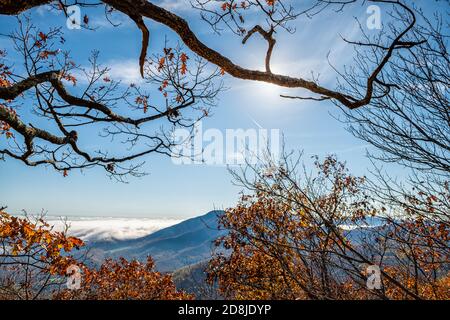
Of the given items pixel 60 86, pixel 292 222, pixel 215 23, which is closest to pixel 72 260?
pixel 60 86

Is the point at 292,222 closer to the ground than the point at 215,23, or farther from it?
closer to the ground

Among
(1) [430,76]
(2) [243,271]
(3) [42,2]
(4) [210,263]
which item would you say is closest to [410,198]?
(1) [430,76]

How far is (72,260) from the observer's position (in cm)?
825

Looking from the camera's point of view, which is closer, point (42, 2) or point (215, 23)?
point (42, 2)

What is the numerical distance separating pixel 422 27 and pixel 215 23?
3.81 metres

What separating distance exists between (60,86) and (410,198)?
6.54 m

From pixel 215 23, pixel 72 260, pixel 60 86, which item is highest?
pixel 215 23

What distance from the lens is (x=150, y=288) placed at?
2567 cm

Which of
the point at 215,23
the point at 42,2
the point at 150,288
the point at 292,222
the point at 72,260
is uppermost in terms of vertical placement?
the point at 215,23
